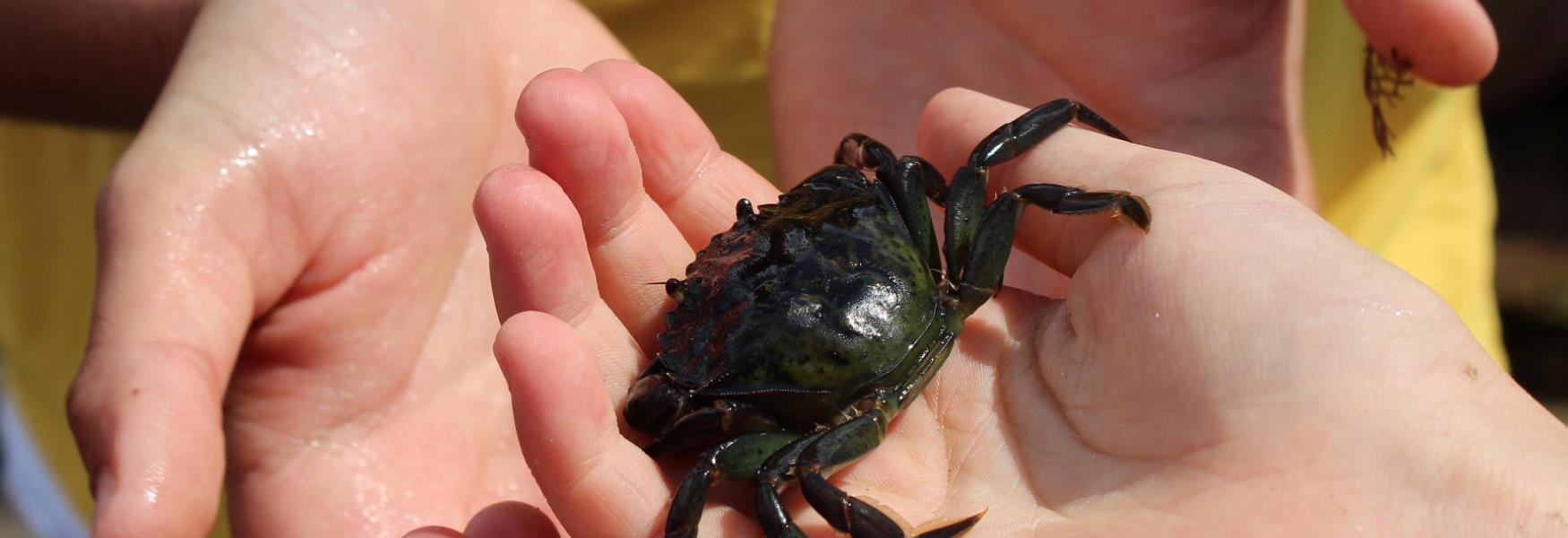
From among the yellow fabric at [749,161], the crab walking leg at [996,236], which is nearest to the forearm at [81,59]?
the yellow fabric at [749,161]

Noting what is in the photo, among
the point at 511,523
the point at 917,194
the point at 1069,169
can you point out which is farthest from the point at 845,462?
the point at 1069,169

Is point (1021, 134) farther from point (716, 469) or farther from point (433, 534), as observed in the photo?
point (433, 534)

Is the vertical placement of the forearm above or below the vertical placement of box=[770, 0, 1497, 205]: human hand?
below

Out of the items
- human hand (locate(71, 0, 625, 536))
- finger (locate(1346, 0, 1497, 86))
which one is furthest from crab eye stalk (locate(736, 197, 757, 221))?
finger (locate(1346, 0, 1497, 86))

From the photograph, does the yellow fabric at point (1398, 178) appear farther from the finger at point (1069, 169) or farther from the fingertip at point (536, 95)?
the fingertip at point (536, 95)

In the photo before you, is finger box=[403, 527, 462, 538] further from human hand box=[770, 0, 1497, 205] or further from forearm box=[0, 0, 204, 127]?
forearm box=[0, 0, 204, 127]

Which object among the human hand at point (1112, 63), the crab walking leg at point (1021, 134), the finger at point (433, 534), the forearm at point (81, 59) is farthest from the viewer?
the forearm at point (81, 59)

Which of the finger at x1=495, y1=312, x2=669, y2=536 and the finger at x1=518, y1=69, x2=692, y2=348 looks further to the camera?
the finger at x1=518, y1=69, x2=692, y2=348
